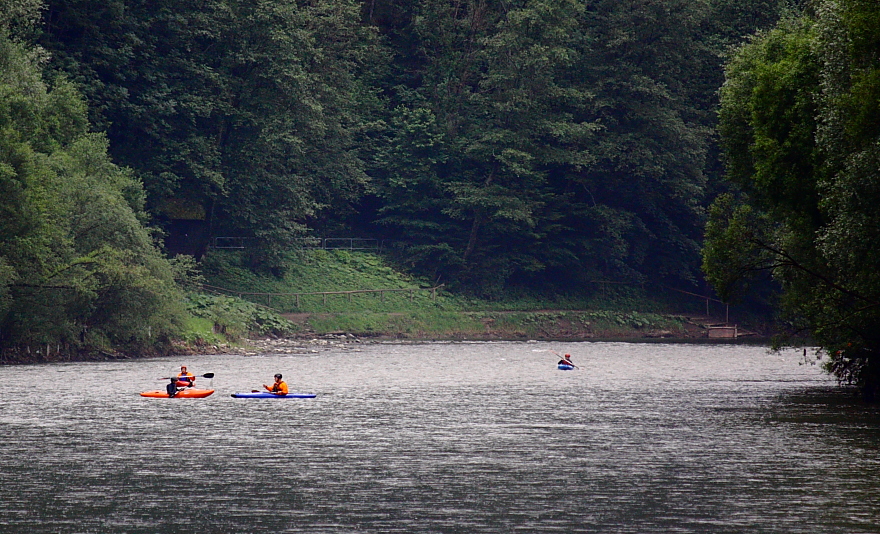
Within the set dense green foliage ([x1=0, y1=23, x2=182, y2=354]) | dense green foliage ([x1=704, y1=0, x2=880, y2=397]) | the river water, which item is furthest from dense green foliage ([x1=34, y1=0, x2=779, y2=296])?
dense green foliage ([x1=704, y1=0, x2=880, y2=397])

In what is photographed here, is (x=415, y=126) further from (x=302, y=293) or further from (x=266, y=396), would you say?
(x=266, y=396)

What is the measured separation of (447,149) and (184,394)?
52.8 meters

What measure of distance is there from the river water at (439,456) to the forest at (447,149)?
18.0ft

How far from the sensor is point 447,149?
9188 centimetres

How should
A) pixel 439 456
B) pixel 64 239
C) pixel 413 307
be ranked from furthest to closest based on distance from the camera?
pixel 413 307
pixel 64 239
pixel 439 456

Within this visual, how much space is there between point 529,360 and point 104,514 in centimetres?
4409

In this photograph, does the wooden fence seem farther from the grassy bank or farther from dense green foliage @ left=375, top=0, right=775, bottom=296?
dense green foliage @ left=375, top=0, right=775, bottom=296

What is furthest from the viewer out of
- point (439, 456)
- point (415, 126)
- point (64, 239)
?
point (415, 126)

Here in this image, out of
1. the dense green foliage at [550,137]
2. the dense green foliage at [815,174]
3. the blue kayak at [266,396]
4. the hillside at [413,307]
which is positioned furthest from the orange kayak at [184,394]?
the dense green foliage at [550,137]

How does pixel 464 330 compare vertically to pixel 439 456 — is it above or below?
above

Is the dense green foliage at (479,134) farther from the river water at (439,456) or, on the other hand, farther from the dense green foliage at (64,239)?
the river water at (439,456)

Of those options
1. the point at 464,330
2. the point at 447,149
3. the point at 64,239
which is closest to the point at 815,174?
the point at 64,239

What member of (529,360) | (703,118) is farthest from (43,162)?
(703,118)

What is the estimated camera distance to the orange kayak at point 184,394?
4125cm
